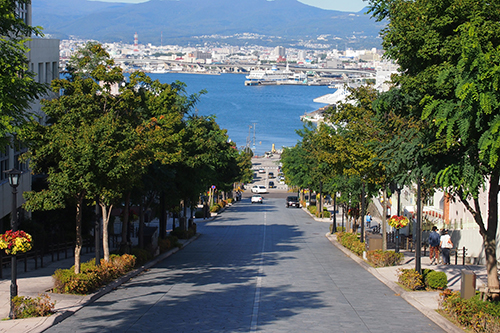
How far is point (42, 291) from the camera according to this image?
16.8m

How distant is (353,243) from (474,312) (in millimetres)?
15611

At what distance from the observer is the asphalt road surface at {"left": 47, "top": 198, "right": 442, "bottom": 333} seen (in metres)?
13.2

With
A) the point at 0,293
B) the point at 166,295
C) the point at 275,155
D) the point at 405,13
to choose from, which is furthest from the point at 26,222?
the point at 275,155

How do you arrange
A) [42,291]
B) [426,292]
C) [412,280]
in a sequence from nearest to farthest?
[42,291] < [426,292] < [412,280]

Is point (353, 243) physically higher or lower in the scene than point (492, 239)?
lower

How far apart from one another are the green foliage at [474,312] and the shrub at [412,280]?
3.10 meters

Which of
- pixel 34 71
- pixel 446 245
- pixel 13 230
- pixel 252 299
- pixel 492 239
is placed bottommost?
pixel 252 299

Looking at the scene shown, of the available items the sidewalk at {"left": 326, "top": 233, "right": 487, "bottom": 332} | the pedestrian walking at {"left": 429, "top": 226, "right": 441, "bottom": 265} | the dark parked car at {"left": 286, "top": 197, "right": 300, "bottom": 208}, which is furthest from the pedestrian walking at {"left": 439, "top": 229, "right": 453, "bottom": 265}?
the dark parked car at {"left": 286, "top": 197, "right": 300, "bottom": 208}

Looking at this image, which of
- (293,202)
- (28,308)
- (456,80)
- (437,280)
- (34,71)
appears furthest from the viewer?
(293,202)

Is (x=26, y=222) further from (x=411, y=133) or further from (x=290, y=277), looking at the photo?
(x=411, y=133)

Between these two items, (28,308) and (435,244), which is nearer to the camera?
(28,308)

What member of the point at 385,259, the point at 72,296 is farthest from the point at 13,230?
the point at 385,259

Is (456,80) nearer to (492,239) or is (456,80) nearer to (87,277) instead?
(492,239)

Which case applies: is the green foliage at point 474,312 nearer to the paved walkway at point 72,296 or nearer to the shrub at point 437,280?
the paved walkway at point 72,296
